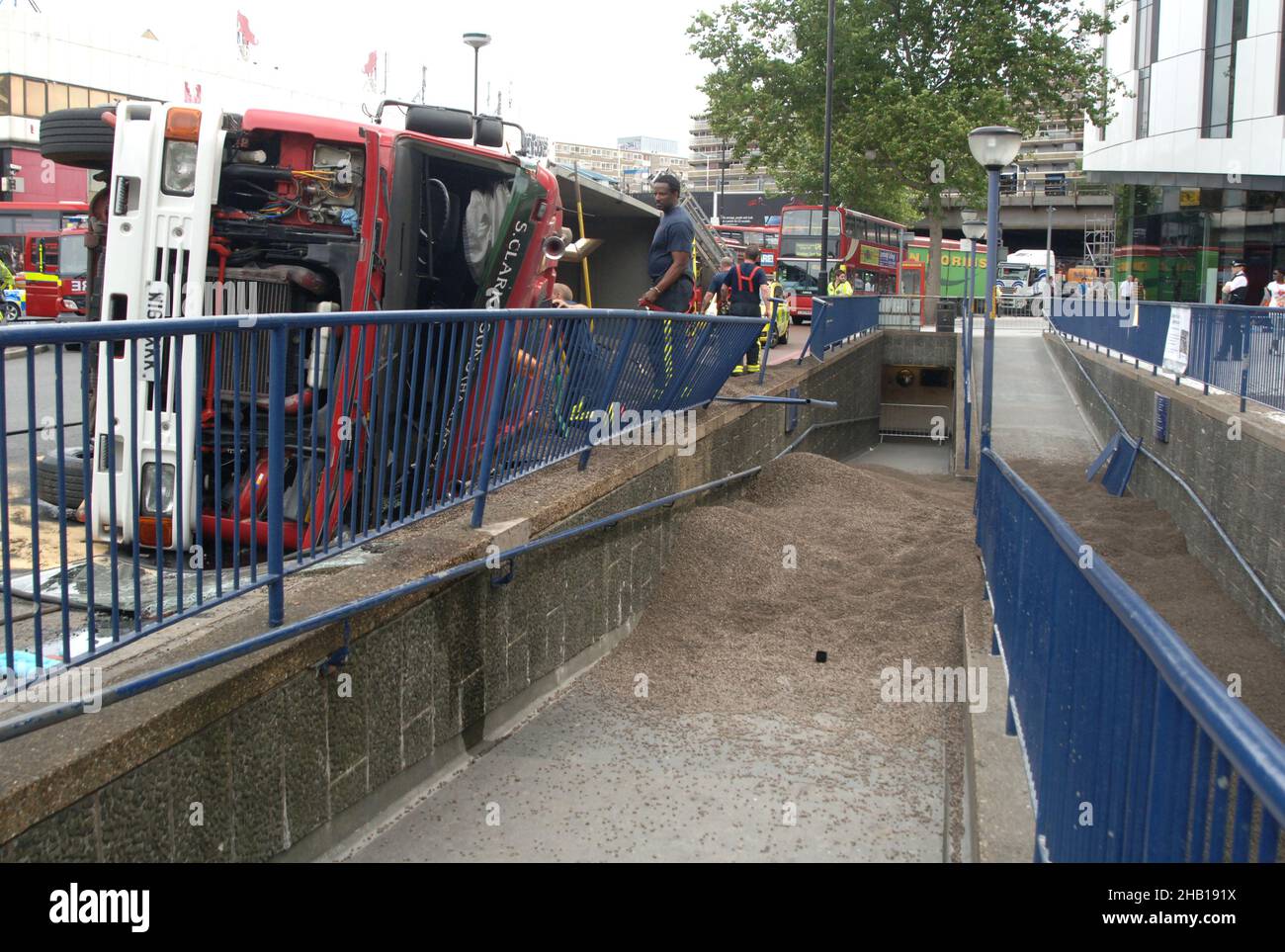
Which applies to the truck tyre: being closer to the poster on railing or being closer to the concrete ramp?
the concrete ramp

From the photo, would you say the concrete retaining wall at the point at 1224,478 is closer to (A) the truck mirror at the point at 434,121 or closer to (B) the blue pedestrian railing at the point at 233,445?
(B) the blue pedestrian railing at the point at 233,445

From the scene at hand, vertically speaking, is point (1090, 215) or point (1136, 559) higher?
point (1090, 215)

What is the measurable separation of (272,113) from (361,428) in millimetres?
2425

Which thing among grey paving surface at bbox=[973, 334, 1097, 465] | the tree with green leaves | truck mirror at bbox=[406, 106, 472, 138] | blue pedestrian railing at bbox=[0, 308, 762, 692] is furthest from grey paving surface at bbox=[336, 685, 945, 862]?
the tree with green leaves

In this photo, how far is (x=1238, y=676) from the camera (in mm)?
7660

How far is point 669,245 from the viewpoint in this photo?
10.2 meters

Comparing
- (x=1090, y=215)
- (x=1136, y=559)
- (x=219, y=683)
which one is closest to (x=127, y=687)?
(x=219, y=683)

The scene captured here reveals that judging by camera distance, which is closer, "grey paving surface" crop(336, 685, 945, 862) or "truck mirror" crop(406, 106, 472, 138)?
"grey paving surface" crop(336, 685, 945, 862)

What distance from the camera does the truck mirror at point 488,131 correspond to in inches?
278

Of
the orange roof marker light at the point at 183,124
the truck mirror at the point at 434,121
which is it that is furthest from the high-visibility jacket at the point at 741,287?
the orange roof marker light at the point at 183,124

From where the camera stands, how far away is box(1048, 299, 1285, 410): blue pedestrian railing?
1091cm

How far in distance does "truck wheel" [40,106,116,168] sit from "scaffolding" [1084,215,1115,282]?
62.6 meters

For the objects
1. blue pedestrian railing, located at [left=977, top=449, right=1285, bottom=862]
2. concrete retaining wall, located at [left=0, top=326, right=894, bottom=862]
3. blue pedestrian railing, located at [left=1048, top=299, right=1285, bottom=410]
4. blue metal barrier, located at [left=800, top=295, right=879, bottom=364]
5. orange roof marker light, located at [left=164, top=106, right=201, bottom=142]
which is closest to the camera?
blue pedestrian railing, located at [left=977, top=449, right=1285, bottom=862]
